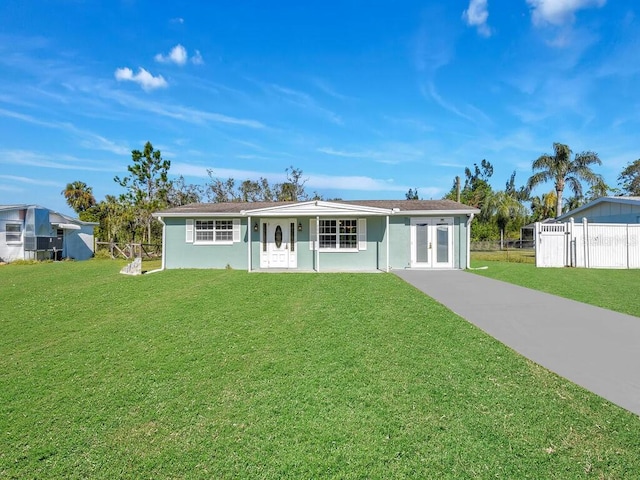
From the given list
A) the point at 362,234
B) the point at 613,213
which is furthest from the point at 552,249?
the point at 362,234

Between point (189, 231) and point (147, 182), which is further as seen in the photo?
point (147, 182)

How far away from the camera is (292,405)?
10.6 ft

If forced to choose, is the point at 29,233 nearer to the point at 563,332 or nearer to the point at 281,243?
A: the point at 281,243

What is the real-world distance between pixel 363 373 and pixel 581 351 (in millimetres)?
3091

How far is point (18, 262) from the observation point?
63.2ft

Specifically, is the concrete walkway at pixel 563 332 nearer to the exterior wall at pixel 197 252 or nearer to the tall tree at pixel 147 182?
the exterior wall at pixel 197 252

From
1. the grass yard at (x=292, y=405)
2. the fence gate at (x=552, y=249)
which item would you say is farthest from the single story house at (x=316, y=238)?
the grass yard at (x=292, y=405)

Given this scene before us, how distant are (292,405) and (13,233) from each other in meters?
24.6

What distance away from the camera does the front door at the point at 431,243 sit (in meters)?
14.6

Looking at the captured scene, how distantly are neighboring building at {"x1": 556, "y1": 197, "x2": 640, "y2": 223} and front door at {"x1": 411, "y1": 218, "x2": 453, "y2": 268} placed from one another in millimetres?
9627

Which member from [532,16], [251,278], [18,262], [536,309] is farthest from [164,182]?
[536,309]

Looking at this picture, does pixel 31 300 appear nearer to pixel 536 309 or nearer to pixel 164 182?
pixel 536 309

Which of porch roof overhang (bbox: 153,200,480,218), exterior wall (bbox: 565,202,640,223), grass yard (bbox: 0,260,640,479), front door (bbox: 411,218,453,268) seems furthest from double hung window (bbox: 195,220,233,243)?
exterior wall (bbox: 565,202,640,223)

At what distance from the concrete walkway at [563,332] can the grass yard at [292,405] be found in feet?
1.16
